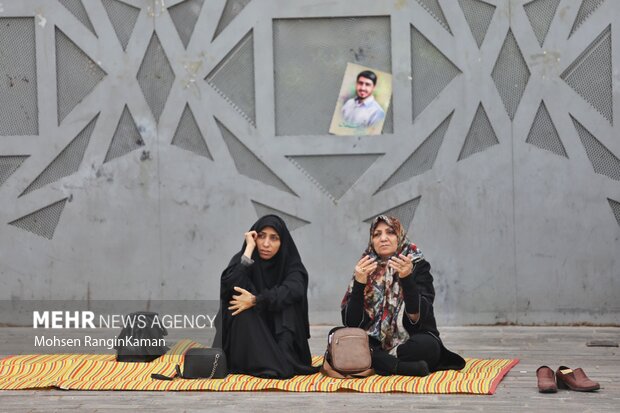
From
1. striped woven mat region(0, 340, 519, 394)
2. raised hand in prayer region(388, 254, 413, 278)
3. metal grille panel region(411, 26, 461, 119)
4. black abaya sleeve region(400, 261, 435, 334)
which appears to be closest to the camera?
striped woven mat region(0, 340, 519, 394)

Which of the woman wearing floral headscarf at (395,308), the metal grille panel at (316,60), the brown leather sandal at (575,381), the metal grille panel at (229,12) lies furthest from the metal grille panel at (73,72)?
the brown leather sandal at (575,381)

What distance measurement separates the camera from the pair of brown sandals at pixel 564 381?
6789 millimetres

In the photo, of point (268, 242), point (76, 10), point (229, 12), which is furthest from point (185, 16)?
point (268, 242)

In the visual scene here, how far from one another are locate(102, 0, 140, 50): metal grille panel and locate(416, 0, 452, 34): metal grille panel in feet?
7.35

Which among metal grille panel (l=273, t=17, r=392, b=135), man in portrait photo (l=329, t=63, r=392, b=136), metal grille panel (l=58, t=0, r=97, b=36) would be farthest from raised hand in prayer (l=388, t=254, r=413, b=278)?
metal grille panel (l=58, t=0, r=97, b=36)

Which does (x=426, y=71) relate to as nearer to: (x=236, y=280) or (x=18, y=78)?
(x=236, y=280)

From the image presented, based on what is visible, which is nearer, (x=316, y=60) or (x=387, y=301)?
(x=387, y=301)

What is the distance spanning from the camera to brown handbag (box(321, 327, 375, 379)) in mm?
7164

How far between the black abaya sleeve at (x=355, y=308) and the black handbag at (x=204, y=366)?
0.78m

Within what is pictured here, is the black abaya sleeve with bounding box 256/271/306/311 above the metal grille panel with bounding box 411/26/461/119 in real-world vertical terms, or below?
below

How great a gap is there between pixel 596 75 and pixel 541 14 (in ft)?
2.07

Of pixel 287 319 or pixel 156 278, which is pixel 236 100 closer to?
pixel 156 278

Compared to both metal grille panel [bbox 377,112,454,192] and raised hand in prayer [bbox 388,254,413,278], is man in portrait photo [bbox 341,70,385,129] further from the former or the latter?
raised hand in prayer [bbox 388,254,413,278]

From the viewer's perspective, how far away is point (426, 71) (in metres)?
9.50
